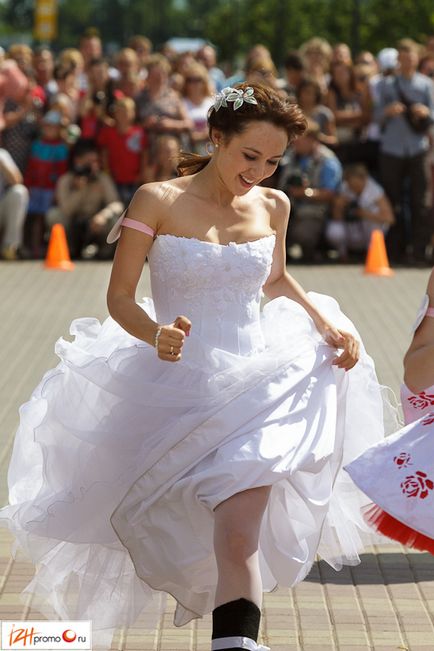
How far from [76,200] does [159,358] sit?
40.8 feet

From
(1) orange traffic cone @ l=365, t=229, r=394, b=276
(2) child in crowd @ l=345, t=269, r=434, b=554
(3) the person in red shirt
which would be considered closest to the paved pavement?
(2) child in crowd @ l=345, t=269, r=434, b=554

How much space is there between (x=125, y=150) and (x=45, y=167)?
100 cm

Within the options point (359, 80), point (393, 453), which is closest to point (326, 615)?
point (393, 453)

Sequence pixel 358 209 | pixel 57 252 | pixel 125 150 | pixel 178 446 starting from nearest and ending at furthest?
1. pixel 178 446
2. pixel 57 252
3. pixel 358 209
4. pixel 125 150

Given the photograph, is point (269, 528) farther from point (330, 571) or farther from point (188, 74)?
point (188, 74)

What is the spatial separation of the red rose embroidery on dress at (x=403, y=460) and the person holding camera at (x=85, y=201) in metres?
12.2

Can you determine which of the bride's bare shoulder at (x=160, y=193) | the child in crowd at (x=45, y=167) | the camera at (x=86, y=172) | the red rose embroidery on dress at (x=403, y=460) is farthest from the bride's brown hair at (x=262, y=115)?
the child in crowd at (x=45, y=167)

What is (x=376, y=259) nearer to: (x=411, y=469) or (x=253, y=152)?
(x=253, y=152)

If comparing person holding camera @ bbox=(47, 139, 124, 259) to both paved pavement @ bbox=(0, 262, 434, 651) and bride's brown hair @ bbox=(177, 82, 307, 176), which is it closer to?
paved pavement @ bbox=(0, 262, 434, 651)

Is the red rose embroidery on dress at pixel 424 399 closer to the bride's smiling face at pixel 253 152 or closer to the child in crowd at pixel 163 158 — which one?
the bride's smiling face at pixel 253 152

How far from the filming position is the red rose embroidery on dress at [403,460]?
441cm

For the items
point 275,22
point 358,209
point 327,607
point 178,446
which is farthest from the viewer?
point 275,22

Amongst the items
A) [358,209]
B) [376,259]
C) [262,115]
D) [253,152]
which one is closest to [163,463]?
[253,152]

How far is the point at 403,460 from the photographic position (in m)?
4.42
